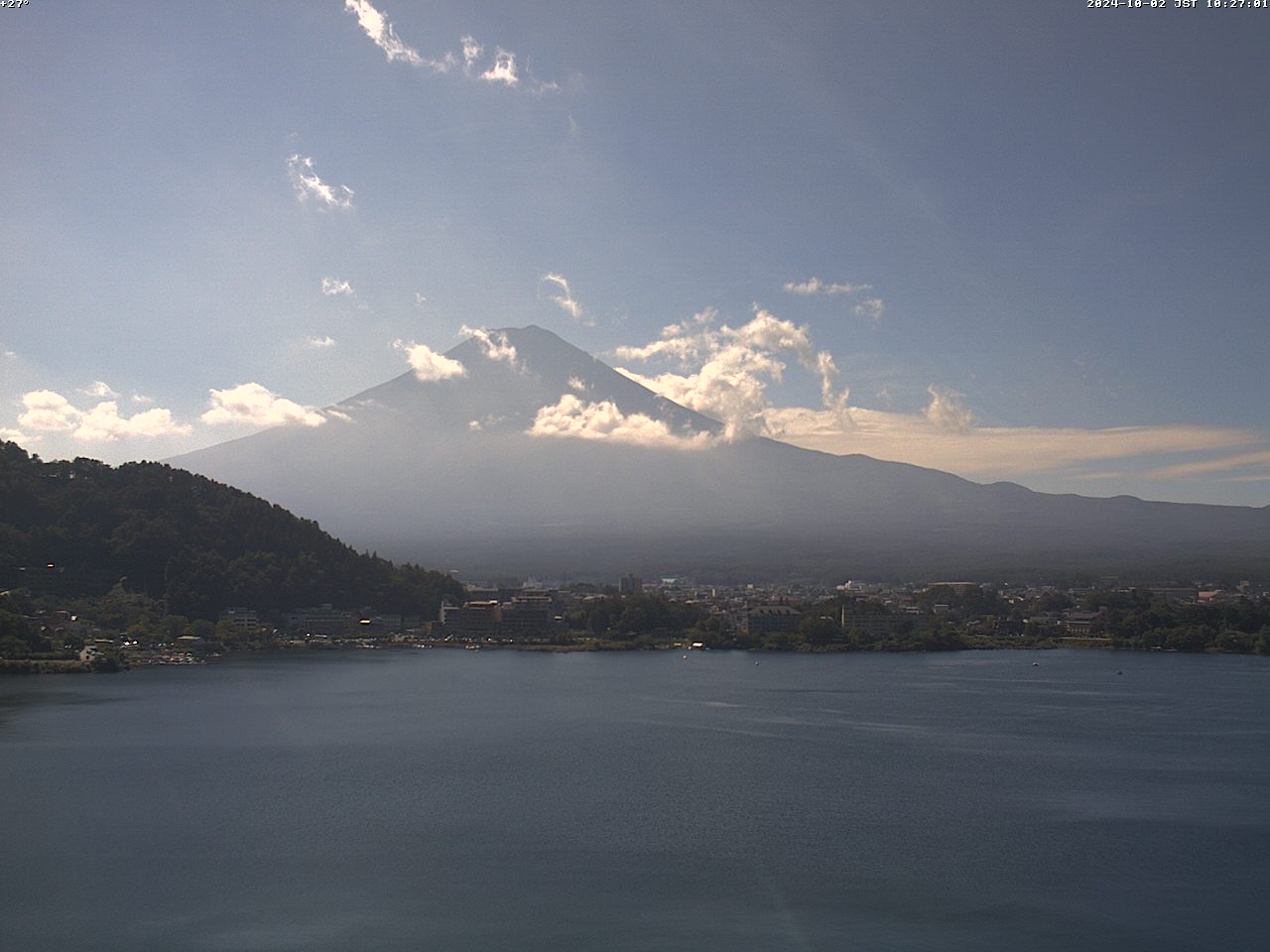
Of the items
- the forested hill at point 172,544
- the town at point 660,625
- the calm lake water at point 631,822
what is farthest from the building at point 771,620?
the calm lake water at point 631,822

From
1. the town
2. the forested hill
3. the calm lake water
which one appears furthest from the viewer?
the forested hill

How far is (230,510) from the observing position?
1517 inches

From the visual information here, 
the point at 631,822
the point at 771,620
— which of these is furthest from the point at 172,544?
the point at 631,822

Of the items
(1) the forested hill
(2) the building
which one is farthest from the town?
(1) the forested hill

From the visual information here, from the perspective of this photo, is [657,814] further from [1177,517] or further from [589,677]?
[1177,517]

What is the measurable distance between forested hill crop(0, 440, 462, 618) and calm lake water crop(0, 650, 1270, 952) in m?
12.0

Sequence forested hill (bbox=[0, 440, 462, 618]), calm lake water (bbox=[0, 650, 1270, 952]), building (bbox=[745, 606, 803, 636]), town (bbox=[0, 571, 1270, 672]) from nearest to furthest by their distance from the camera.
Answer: calm lake water (bbox=[0, 650, 1270, 952]) → town (bbox=[0, 571, 1270, 672]) → forested hill (bbox=[0, 440, 462, 618]) → building (bbox=[745, 606, 803, 636])

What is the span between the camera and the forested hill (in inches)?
1313

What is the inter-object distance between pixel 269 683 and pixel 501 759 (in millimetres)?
10933

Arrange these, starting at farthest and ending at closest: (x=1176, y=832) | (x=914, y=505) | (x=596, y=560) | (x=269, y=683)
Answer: (x=914, y=505)
(x=596, y=560)
(x=269, y=683)
(x=1176, y=832)

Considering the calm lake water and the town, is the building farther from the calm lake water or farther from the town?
the calm lake water

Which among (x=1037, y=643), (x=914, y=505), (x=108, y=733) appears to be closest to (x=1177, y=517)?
(x=914, y=505)

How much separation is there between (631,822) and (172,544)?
27507mm

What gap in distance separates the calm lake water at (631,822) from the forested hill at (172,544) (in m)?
12.0
